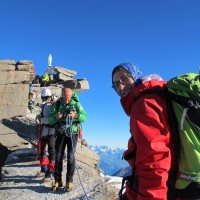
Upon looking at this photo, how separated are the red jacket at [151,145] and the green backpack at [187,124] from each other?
0.09 meters

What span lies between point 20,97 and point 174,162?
22.0 meters

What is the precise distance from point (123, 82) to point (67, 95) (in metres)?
5.87

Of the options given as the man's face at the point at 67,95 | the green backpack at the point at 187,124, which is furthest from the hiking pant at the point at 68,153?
the green backpack at the point at 187,124

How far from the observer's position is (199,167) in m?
2.64

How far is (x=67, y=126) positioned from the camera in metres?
9.07

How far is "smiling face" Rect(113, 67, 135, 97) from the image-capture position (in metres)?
3.40

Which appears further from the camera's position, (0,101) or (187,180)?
(0,101)

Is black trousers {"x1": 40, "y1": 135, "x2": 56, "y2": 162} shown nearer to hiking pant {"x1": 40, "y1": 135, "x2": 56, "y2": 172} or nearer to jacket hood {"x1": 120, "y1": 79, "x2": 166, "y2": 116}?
hiking pant {"x1": 40, "y1": 135, "x2": 56, "y2": 172}

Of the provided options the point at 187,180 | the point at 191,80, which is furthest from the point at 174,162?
the point at 191,80

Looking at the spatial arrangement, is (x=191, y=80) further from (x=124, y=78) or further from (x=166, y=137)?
(x=124, y=78)

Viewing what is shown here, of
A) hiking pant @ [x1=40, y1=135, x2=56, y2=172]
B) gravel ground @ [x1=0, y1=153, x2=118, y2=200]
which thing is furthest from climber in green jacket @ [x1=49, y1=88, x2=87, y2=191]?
hiking pant @ [x1=40, y1=135, x2=56, y2=172]

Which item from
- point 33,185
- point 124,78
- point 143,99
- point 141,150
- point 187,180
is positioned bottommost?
point 33,185

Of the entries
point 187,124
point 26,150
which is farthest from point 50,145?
point 187,124

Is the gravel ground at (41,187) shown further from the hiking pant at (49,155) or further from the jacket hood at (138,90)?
the jacket hood at (138,90)
